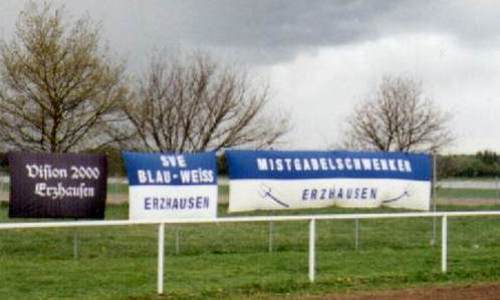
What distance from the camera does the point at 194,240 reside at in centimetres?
2030

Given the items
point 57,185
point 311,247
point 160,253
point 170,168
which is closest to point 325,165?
point 170,168

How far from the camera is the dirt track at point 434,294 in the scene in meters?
11.5

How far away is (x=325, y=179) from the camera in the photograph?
54.4 feet

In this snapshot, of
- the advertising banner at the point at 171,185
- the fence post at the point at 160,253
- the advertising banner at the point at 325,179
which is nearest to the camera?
the fence post at the point at 160,253

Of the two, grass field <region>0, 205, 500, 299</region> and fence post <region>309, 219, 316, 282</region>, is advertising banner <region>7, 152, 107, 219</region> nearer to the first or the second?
grass field <region>0, 205, 500, 299</region>

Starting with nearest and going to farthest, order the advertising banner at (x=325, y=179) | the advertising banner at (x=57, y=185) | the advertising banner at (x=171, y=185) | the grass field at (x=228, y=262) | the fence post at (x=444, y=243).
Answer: the grass field at (x=228, y=262), the fence post at (x=444, y=243), the advertising banner at (x=57, y=185), the advertising banner at (x=171, y=185), the advertising banner at (x=325, y=179)

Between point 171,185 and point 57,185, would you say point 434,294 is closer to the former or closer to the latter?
point 171,185

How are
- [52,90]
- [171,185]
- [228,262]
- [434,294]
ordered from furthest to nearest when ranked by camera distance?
[52,90]
[228,262]
[171,185]
[434,294]

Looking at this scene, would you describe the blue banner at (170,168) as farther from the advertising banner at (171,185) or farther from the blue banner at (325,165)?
the blue banner at (325,165)

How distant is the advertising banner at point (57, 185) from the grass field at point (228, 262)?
88 centimetres

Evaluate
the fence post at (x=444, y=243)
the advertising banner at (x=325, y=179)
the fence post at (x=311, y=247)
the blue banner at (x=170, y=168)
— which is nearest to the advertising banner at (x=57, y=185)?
the blue banner at (x=170, y=168)

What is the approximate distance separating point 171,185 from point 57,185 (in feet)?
5.68

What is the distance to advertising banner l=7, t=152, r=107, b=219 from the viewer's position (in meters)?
14.3

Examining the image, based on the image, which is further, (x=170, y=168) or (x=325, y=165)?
(x=325, y=165)
